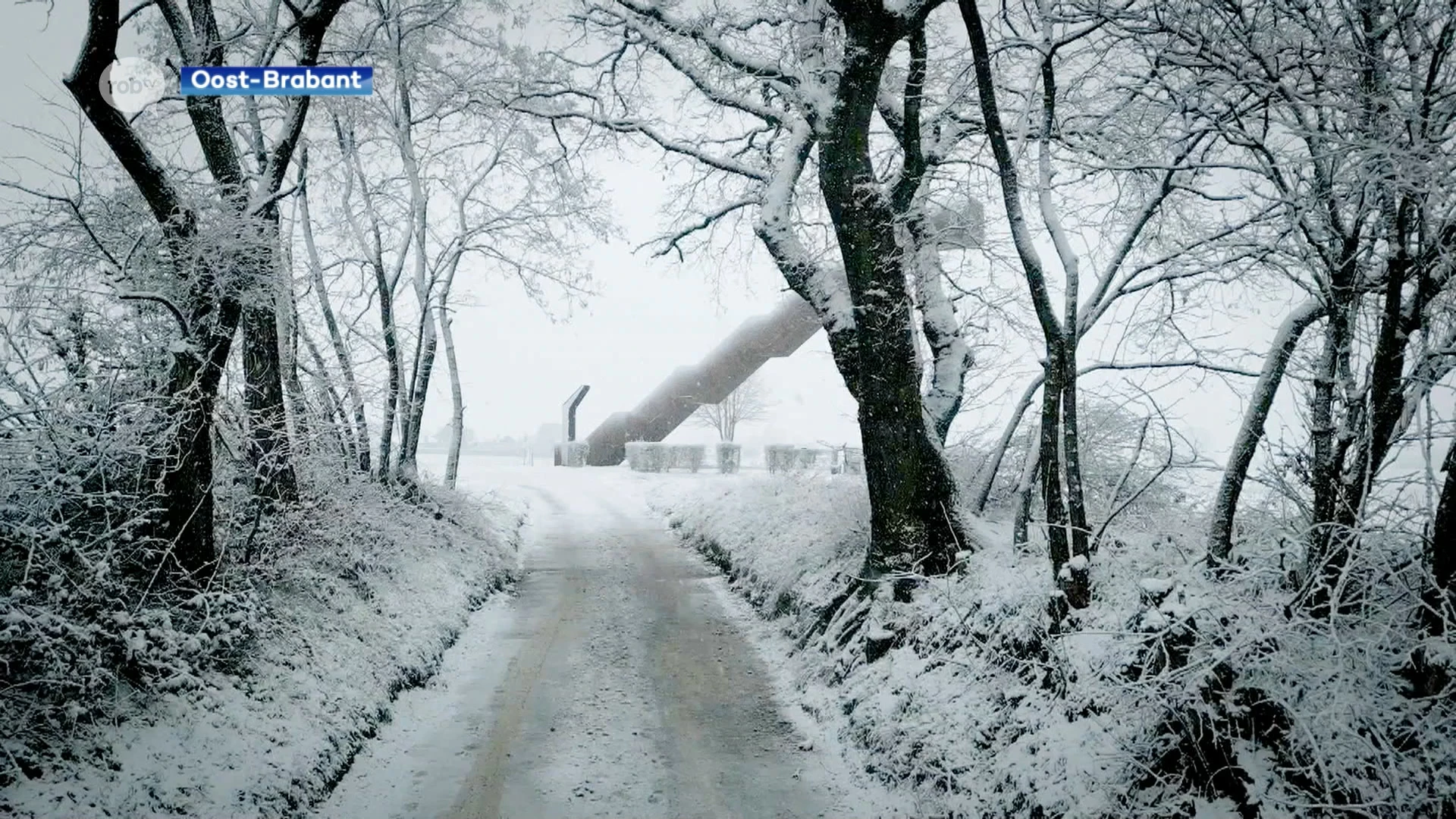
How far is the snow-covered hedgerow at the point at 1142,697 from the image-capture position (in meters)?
3.00

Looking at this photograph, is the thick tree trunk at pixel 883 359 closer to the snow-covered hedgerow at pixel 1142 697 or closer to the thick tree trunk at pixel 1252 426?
the snow-covered hedgerow at pixel 1142 697

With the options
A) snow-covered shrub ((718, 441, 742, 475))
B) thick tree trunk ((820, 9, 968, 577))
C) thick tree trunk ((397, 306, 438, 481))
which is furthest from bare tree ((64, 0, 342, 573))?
snow-covered shrub ((718, 441, 742, 475))

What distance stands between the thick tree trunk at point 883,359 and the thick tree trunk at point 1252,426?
6.84 ft

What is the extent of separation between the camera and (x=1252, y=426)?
17.8 feet

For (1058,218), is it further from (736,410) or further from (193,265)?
(736,410)

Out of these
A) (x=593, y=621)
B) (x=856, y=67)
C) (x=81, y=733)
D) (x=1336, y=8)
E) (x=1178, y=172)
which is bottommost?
(x=593, y=621)

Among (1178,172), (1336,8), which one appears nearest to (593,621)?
(1178,172)

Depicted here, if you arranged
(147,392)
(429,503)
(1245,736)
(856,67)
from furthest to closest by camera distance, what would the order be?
(429,503), (856,67), (147,392), (1245,736)

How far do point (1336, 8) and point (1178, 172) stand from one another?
4.72 feet

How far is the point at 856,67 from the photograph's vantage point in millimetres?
6879

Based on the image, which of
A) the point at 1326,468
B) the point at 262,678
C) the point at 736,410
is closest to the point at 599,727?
the point at 262,678

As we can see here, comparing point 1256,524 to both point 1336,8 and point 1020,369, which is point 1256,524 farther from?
point 1020,369

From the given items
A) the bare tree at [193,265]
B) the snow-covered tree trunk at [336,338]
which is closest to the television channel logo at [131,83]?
the bare tree at [193,265]

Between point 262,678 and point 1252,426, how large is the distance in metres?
7.37
